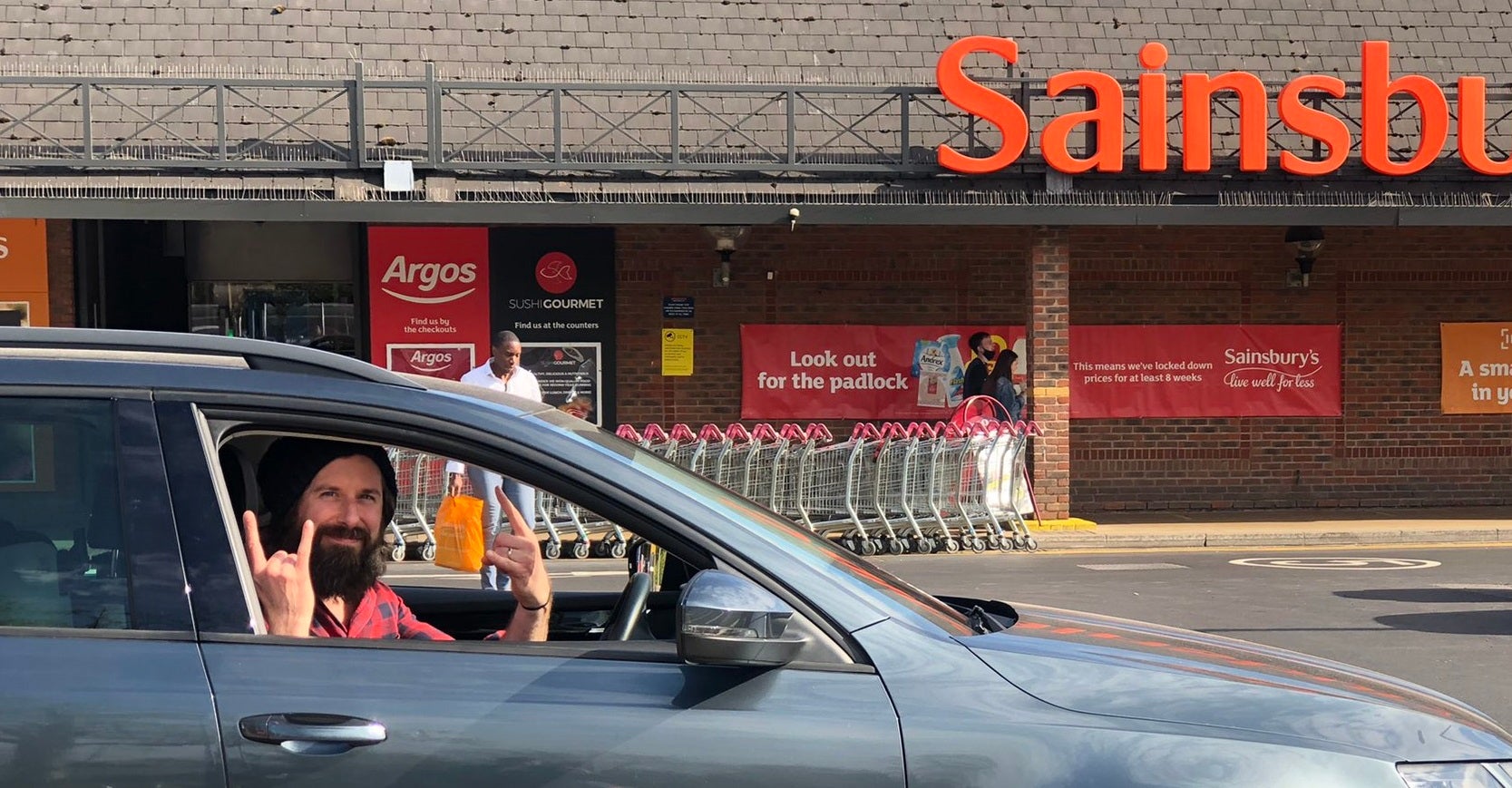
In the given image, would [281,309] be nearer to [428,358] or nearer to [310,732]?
[428,358]

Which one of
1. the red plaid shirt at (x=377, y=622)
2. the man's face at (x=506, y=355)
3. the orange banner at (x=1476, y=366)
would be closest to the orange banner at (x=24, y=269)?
the man's face at (x=506, y=355)

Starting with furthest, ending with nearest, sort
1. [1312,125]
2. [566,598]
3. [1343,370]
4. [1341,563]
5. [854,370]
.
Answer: [1343,370], [854,370], [1312,125], [1341,563], [566,598]

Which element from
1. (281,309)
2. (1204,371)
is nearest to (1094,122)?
(1204,371)

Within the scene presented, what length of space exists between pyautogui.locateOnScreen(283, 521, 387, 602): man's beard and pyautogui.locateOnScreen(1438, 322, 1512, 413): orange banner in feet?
54.1

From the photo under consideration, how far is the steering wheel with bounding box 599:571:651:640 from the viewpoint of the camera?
10.0 feet

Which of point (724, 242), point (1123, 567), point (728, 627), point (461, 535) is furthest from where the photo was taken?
point (724, 242)

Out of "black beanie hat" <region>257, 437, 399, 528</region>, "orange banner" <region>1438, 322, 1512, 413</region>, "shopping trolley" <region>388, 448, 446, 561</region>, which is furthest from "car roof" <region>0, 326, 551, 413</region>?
"orange banner" <region>1438, 322, 1512, 413</region>

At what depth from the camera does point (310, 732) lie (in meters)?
2.52

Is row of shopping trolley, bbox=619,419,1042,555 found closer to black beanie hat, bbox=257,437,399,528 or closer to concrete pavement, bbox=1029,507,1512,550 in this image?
concrete pavement, bbox=1029,507,1512,550

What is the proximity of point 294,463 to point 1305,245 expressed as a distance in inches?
598

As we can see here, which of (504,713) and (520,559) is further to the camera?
(520,559)

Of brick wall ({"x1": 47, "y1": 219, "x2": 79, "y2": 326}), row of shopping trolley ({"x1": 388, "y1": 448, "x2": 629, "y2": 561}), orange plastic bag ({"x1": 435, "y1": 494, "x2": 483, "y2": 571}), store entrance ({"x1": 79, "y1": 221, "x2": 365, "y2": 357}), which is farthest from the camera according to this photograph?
store entrance ({"x1": 79, "y1": 221, "x2": 365, "y2": 357})

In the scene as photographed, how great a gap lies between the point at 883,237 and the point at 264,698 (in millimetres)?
14450

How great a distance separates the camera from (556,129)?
46.2ft
